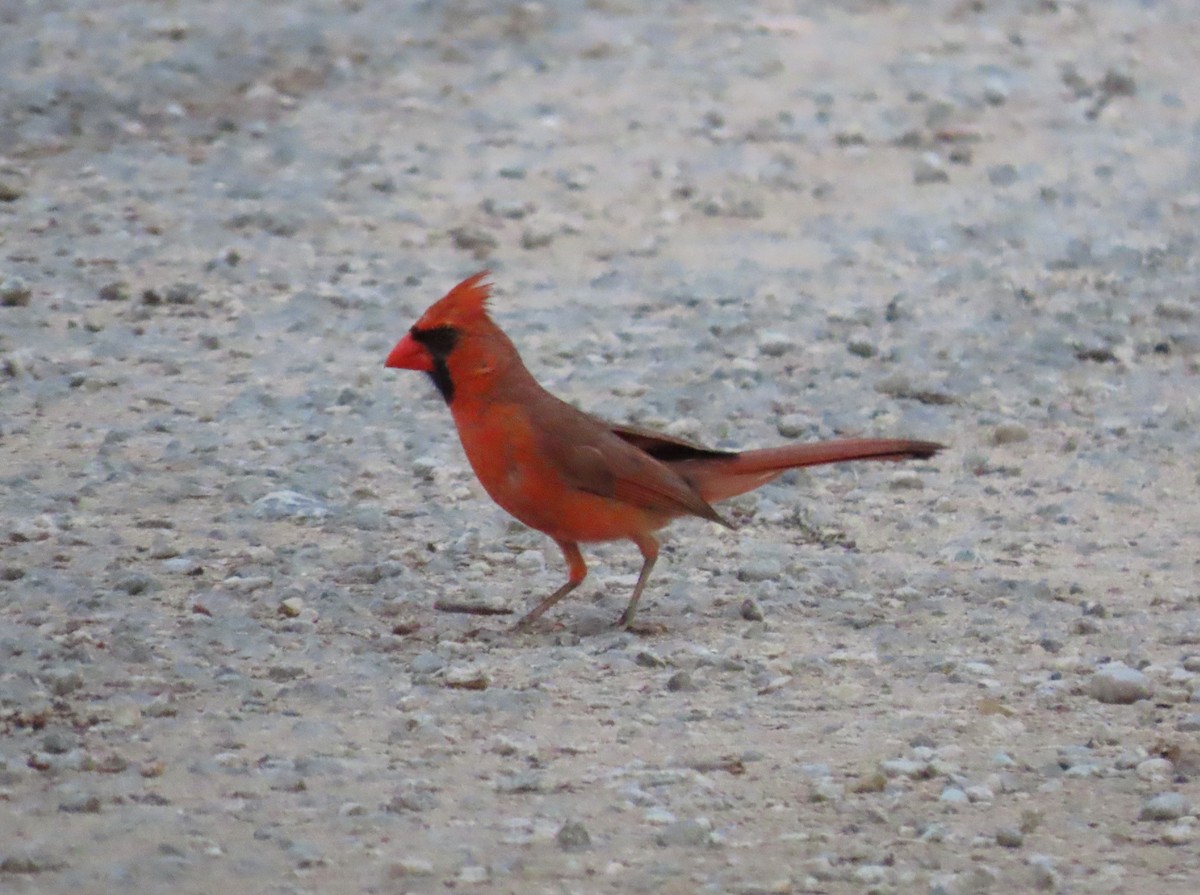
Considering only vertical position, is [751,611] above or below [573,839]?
below

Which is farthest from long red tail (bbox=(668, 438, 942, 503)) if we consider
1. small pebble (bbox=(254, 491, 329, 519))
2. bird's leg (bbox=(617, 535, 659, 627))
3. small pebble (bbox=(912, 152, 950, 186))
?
small pebble (bbox=(912, 152, 950, 186))

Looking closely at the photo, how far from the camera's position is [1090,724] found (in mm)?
4168

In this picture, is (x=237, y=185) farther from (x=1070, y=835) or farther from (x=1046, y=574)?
(x=1070, y=835)

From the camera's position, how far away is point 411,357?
4.88 metres

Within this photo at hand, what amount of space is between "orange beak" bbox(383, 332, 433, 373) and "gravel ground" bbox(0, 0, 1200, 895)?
0.52m

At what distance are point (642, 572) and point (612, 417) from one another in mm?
1560

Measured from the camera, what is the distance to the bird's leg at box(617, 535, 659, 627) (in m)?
4.84

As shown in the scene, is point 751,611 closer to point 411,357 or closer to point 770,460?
point 770,460

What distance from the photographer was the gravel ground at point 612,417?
3646mm

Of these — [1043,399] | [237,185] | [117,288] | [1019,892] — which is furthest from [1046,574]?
[237,185]

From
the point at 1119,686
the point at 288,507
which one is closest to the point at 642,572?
the point at 288,507

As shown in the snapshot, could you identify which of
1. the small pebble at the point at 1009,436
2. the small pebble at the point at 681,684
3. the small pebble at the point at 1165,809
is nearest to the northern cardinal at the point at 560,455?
the small pebble at the point at 681,684

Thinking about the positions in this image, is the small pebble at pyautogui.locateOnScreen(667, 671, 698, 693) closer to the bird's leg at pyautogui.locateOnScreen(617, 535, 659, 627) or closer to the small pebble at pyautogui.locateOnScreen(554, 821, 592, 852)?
the bird's leg at pyautogui.locateOnScreen(617, 535, 659, 627)

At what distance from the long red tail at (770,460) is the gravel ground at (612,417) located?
276 millimetres
